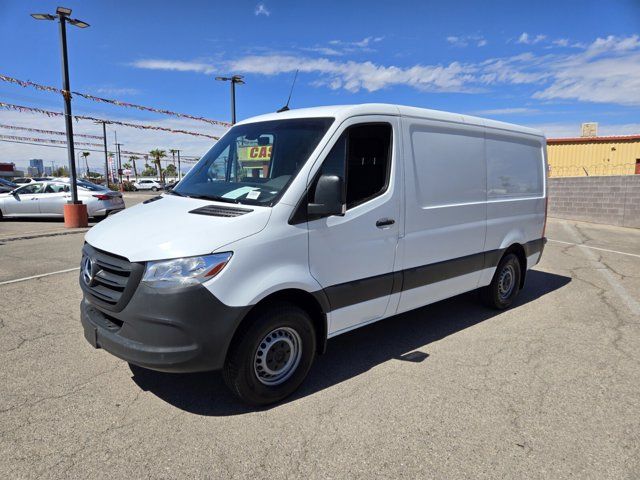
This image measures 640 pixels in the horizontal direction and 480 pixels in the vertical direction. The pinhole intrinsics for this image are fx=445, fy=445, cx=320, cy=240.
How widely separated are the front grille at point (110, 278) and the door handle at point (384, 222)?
1.87 meters

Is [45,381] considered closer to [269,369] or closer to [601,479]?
[269,369]

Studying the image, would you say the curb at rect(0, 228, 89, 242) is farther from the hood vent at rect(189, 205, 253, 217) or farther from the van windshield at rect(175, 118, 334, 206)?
the hood vent at rect(189, 205, 253, 217)

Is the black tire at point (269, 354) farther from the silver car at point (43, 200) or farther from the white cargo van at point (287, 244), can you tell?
the silver car at point (43, 200)

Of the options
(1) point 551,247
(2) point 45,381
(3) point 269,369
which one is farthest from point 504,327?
(1) point 551,247

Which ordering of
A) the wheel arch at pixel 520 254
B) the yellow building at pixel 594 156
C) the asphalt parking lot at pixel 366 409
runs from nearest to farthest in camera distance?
the asphalt parking lot at pixel 366 409
the wheel arch at pixel 520 254
the yellow building at pixel 594 156

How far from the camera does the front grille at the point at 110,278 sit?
2.87 m

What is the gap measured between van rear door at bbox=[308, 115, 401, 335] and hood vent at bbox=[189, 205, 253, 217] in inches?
20.2

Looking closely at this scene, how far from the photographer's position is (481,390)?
352 centimetres

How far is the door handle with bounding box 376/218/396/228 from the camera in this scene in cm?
371

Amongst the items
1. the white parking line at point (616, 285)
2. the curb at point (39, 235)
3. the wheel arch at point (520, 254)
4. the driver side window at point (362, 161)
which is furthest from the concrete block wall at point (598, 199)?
the curb at point (39, 235)

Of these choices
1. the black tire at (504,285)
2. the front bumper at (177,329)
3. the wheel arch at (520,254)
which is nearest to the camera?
the front bumper at (177,329)

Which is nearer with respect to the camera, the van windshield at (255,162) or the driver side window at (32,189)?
the van windshield at (255,162)

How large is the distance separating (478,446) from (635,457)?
3.04ft

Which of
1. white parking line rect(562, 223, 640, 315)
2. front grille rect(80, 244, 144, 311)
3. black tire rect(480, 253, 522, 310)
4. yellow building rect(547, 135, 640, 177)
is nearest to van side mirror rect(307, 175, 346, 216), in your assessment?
front grille rect(80, 244, 144, 311)
